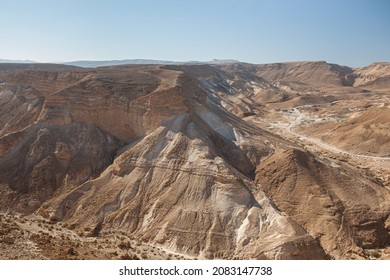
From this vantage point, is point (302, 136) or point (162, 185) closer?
point (162, 185)

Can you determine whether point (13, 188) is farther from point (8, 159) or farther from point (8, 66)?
point (8, 66)

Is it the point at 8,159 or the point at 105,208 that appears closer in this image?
the point at 105,208

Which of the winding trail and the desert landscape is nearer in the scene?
the desert landscape

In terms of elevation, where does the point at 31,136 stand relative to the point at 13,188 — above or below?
above

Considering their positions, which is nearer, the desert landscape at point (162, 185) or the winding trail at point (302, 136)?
the desert landscape at point (162, 185)

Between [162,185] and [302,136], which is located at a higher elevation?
[302,136]

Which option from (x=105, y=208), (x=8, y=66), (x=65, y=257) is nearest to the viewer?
(x=65, y=257)

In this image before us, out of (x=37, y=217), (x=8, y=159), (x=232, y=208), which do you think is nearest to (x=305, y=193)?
(x=232, y=208)

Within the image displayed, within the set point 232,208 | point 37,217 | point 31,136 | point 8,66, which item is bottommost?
point 37,217
